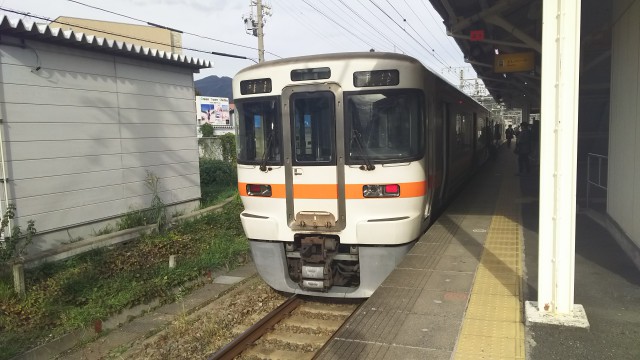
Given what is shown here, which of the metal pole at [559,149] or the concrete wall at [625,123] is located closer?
the metal pole at [559,149]

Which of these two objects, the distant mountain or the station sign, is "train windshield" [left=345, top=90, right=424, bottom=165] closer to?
the station sign

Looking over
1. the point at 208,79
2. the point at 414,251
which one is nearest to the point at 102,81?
the point at 414,251

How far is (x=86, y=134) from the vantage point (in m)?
8.28

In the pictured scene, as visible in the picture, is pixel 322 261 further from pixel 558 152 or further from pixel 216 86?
pixel 216 86

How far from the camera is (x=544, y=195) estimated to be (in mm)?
3686

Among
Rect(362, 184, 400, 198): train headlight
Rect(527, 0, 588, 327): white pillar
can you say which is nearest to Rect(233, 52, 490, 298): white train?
Rect(362, 184, 400, 198): train headlight

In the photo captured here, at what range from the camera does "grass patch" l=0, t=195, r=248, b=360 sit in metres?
5.55

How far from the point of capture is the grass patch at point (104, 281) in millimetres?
5547

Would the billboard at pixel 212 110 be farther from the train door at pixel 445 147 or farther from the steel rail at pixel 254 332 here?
the steel rail at pixel 254 332

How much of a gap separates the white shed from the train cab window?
438cm

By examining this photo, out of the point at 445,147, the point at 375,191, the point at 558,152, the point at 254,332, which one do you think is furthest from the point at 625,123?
the point at 254,332

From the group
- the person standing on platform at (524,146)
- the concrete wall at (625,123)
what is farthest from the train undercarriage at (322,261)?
the person standing on platform at (524,146)

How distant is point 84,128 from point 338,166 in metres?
5.15

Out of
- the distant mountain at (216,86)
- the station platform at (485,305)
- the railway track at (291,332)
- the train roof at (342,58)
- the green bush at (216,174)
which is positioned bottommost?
the railway track at (291,332)
